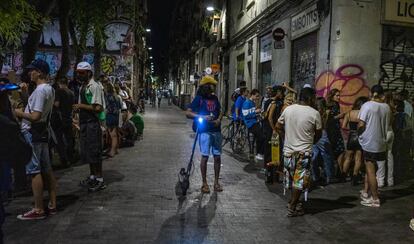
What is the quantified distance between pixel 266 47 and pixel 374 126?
13.0 m

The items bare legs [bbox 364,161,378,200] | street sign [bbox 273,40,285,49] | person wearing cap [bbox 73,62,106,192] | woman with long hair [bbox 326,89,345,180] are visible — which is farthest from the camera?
street sign [bbox 273,40,285,49]

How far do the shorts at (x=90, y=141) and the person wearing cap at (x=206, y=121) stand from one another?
4.83ft

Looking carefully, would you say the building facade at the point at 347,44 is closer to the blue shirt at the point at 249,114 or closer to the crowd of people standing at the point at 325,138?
the crowd of people standing at the point at 325,138

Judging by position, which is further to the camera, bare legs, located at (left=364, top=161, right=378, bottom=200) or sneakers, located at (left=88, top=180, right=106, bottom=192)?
sneakers, located at (left=88, top=180, right=106, bottom=192)

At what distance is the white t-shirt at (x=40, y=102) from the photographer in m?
6.32

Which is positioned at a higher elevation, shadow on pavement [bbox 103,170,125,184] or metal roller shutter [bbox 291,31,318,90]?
metal roller shutter [bbox 291,31,318,90]

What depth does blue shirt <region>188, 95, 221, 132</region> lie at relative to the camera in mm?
8281

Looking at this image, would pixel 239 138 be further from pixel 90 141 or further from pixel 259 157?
pixel 90 141

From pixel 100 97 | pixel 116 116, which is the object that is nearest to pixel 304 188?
pixel 100 97

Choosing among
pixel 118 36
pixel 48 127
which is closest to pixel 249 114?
pixel 48 127

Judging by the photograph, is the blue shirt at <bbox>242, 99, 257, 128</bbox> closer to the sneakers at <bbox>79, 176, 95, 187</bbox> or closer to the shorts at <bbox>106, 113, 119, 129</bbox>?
the shorts at <bbox>106, 113, 119, 129</bbox>

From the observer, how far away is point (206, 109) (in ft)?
27.4

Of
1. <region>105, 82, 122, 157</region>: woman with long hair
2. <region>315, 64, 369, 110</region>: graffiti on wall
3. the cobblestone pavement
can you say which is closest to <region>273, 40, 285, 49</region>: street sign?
<region>315, 64, 369, 110</region>: graffiti on wall

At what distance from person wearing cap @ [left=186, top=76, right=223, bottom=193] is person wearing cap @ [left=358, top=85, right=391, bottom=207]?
7.44ft
